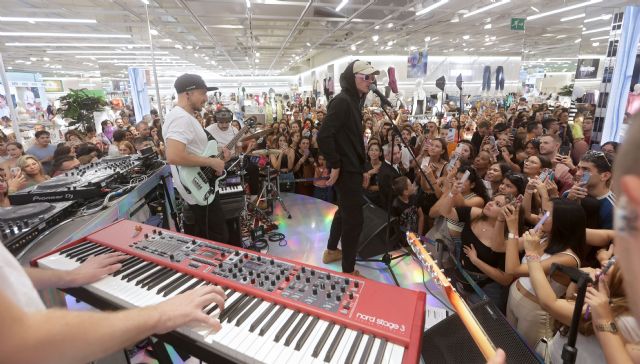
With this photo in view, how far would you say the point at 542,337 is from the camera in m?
2.22

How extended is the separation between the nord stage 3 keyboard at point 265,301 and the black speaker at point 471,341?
2.50ft

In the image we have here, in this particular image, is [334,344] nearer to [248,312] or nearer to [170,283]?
[248,312]

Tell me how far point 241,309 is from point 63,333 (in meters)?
0.68

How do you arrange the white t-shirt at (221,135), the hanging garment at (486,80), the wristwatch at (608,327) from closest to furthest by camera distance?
1. the wristwatch at (608,327)
2. the white t-shirt at (221,135)
3. the hanging garment at (486,80)

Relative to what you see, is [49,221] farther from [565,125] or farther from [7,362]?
[565,125]

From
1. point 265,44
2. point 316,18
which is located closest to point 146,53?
point 265,44

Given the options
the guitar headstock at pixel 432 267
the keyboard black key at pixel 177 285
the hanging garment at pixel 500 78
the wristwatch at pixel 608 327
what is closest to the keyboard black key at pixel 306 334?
the guitar headstock at pixel 432 267

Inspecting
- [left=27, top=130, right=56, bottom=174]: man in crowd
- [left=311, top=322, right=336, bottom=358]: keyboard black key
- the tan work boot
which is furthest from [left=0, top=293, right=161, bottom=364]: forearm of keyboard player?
[left=27, top=130, right=56, bottom=174]: man in crowd

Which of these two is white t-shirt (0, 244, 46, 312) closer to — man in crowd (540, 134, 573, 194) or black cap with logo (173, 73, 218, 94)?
black cap with logo (173, 73, 218, 94)

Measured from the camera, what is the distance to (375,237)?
3930mm

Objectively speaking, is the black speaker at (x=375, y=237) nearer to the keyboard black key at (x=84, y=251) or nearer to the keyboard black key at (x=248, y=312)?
the keyboard black key at (x=248, y=312)

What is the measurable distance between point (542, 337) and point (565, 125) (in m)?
7.51

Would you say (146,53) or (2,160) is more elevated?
→ (146,53)

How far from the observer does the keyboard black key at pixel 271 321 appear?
48.9 inches
